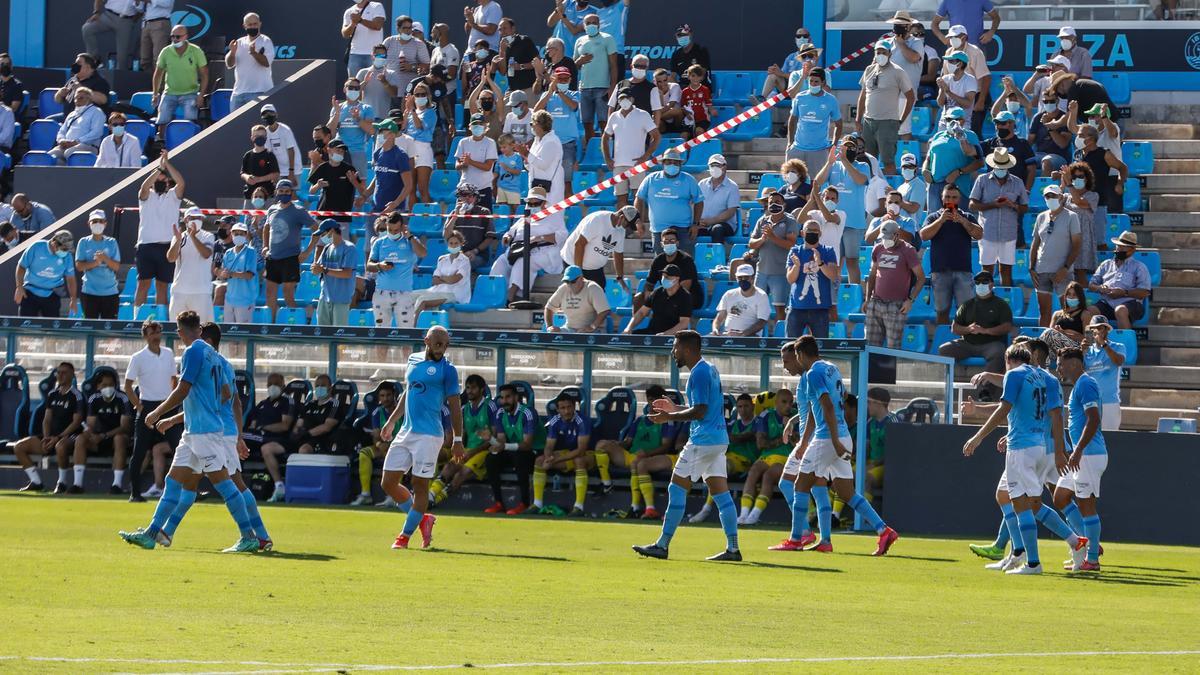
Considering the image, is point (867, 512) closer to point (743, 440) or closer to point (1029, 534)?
point (1029, 534)

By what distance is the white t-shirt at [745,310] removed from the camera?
22922 mm

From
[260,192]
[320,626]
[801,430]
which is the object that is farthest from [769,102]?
[320,626]

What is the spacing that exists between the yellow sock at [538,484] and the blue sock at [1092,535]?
303 inches

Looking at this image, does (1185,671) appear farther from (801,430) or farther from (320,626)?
(801,430)

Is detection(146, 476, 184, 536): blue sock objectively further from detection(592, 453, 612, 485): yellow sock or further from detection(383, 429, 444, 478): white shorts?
detection(592, 453, 612, 485): yellow sock

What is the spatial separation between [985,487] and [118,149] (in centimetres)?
1635

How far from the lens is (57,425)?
2447cm

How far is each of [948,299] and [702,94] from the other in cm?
697

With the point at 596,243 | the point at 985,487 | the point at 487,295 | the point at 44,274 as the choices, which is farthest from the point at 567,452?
the point at 44,274

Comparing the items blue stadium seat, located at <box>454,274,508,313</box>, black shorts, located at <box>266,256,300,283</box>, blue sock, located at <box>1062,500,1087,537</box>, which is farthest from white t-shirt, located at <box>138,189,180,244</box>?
blue sock, located at <box>1062,500,1087,537</box>

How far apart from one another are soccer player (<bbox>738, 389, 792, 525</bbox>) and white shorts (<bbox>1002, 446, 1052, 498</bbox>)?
5699mm

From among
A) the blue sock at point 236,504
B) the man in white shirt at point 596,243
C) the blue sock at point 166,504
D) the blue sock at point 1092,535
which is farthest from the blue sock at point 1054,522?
the man in white shirt at point 596,243

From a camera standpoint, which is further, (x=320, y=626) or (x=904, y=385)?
(x=904, y=385)

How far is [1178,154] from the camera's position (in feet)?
90.7
